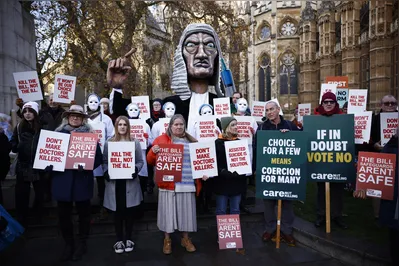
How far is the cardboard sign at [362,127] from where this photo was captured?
16.3ft

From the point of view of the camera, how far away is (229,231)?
4133 mm

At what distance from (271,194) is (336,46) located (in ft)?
107

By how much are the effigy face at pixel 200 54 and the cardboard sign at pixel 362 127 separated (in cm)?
258

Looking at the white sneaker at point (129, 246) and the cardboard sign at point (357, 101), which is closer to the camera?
the white sneaker at point (129, 246)

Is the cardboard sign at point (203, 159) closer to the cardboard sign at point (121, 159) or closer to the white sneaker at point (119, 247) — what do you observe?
the cardboard sign at point (121, 159)

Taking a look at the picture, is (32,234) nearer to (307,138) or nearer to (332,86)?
(307,138)

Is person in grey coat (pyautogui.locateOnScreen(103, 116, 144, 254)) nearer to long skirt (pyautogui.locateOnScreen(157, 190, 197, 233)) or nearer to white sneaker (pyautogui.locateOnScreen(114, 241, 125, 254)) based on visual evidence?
white sneaker (pyautogui.locateOnScreen(114, 241, 125, 254))

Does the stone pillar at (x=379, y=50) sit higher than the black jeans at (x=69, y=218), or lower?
higher

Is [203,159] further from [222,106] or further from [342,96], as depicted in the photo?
[342,96]

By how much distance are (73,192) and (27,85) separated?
3135 millimetres

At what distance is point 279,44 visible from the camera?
142 feet

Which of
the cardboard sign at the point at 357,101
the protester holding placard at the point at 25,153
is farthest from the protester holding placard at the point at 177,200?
the cardboard sign at the point at 357,101

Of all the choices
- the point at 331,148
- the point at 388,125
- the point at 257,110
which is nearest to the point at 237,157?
the point at 331,148

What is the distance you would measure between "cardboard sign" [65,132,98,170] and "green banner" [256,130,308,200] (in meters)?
2.27
